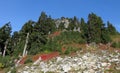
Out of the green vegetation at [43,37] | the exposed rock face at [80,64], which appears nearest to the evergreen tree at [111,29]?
the green vegetation at [43,37]

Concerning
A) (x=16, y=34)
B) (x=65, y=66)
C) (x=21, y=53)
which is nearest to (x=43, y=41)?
(x=21, y=53)

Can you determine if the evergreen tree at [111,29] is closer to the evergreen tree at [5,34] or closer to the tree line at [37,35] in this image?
the tree line at [37,35]

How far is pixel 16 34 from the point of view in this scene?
6981cm

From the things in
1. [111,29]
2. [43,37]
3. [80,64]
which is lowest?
[80,64]

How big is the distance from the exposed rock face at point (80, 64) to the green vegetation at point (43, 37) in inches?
247

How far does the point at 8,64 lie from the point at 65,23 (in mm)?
51531

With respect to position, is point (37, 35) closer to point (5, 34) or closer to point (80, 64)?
point (5, 34)

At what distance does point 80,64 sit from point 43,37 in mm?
22165

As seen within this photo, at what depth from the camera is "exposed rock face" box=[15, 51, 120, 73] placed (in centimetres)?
3353

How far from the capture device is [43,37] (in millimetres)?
56188

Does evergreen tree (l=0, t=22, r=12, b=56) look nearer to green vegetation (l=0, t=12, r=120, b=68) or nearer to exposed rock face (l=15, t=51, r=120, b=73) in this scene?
green vegetation (l=0, t=12, r=120, b=68)

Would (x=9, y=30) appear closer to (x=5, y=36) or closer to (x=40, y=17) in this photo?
(x=5, y=36)

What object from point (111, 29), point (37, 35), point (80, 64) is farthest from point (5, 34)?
point (80, 64)

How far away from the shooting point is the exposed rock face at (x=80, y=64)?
33531mm
